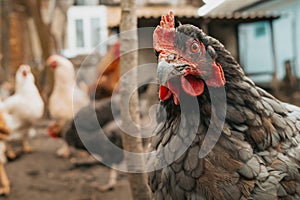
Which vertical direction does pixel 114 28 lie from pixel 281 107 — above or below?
above

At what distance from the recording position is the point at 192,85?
1.16 meters

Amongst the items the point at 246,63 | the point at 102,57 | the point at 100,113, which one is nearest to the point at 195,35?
the point at 100,113

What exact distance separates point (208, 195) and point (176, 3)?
420 cm

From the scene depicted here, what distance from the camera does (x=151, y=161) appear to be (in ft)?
4.49

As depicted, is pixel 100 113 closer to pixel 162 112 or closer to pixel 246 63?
pixel 162 112

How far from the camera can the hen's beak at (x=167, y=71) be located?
1094 millimetres

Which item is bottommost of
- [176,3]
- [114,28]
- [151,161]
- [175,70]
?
[151,161]

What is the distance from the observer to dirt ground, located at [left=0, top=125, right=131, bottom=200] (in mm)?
3285

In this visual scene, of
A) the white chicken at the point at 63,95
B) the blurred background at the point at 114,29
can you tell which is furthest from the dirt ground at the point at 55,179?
the blurred background at the point at 114,29

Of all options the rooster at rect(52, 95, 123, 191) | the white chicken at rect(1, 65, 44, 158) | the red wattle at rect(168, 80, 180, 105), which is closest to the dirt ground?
the rooster at rect(52, 95, 123, 191)

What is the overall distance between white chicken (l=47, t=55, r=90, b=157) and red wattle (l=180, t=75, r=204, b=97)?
9.67 ft

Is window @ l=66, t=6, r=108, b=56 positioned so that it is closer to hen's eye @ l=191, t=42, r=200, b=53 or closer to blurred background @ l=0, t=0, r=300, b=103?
blurred background @ l=0, t=0, r=300, b=103

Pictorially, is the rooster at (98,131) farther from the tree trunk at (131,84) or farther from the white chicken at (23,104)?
the tree trunk at (131,84)

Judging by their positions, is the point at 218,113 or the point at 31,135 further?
the point at 31,135
